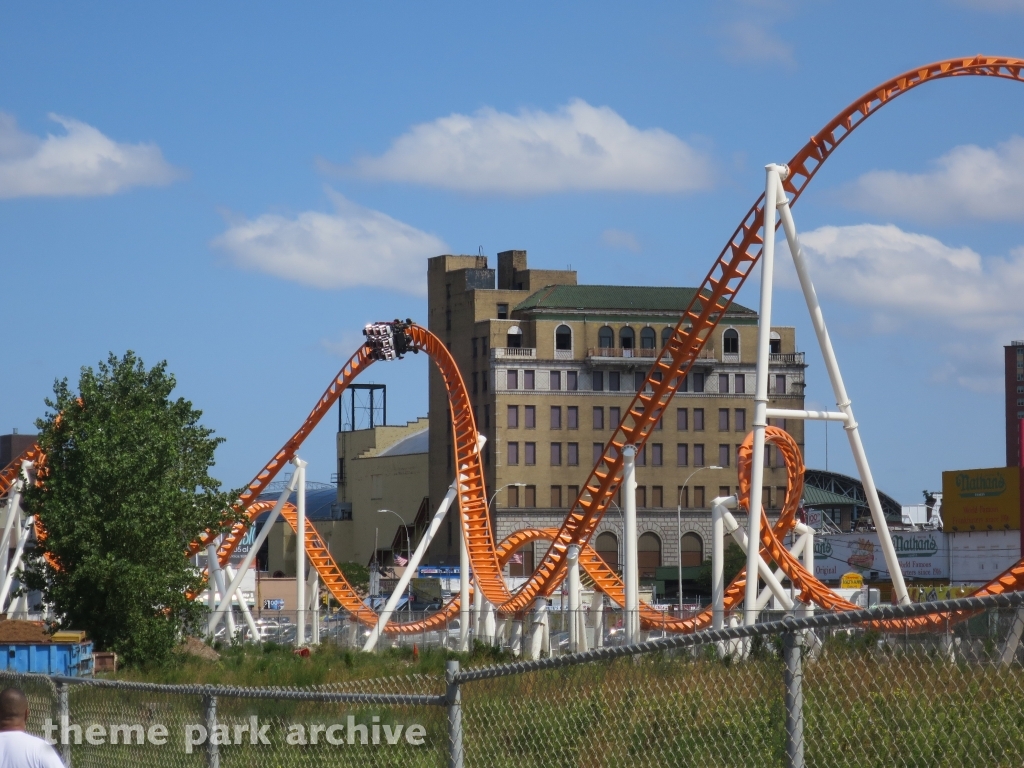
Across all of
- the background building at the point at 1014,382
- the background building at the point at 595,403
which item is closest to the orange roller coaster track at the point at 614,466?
the background building at the point at 595,403

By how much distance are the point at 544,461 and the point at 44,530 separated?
6820 centimetres

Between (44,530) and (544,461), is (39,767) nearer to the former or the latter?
(44,530)

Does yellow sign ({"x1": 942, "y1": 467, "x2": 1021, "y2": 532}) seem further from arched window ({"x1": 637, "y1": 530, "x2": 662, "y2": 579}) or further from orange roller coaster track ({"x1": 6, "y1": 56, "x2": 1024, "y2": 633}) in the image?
orange roller coaster track ({"x1": 6, "y1": 56, "x2": 1024, "y2": 633})

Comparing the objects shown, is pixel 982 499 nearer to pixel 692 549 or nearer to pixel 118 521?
pixel 692 549

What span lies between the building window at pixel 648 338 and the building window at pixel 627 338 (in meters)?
0.61

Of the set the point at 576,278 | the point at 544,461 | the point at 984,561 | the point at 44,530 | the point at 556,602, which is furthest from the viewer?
the point at 576,278

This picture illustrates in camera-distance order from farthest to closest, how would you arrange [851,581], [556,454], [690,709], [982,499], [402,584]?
1. [556,454]
2. [982,499]
3. [851,581]
4. [402,584]
5. [690,709]

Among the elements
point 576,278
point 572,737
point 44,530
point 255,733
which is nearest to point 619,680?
point 572,737

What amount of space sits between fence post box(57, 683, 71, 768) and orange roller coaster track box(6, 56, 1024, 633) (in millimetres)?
17410

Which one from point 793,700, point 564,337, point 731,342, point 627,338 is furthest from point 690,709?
point 731,342

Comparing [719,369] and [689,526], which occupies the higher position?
[719,369]

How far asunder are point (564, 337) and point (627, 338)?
4496 millimetres

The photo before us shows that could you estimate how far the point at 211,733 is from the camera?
8.49 m

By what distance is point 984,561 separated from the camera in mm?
74000
